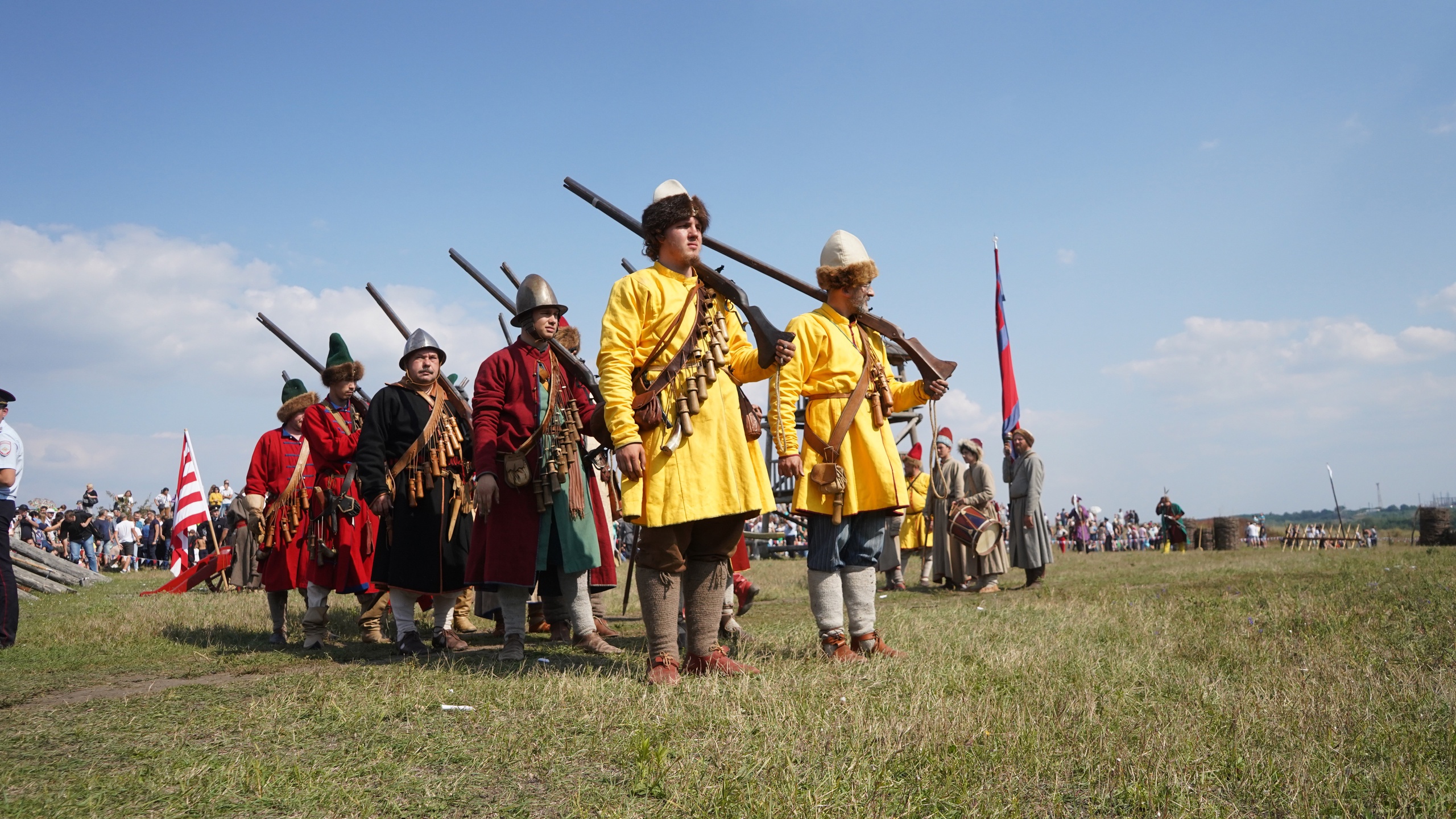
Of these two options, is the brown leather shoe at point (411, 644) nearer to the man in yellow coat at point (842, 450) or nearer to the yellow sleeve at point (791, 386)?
the man in yellow coat at point (842, 450)

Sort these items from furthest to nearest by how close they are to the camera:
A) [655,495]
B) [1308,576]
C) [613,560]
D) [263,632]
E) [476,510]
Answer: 1. [1308,576]
2. [263,632]
3. [613,560]
4. [476,510]
5. [655,495]

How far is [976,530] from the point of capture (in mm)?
11320

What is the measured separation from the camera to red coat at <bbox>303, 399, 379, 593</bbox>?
6.89 m

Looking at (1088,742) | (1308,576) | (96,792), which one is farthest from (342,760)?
(1308,576)

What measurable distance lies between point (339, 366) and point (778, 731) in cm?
510

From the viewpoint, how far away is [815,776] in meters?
3.00

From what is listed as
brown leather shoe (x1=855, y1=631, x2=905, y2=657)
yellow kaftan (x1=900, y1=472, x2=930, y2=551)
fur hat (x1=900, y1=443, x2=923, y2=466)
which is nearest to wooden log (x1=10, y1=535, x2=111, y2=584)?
yellow kaftan (x1=900, y1=472, x2=930, y2=551)

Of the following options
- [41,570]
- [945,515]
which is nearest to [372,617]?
[945,515]

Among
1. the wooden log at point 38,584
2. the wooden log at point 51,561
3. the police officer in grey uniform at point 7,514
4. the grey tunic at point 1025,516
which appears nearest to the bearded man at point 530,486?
the police officer in grey uniform at point 7,514

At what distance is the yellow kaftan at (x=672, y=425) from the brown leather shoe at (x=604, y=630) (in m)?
2.80

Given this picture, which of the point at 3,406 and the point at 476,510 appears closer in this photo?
the point at 476,510

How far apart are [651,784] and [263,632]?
19.4 feet

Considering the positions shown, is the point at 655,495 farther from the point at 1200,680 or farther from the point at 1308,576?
the point at 1308,576

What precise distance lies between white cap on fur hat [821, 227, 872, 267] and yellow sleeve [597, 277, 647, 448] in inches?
61.3
